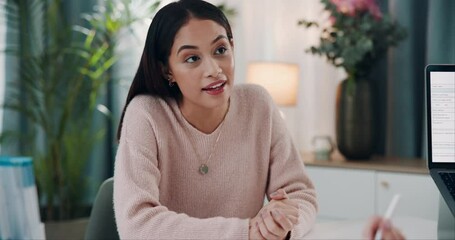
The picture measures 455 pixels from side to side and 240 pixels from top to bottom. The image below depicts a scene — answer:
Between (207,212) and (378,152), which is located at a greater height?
(207,212)

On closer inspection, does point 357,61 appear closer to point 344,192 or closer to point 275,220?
point 344,192

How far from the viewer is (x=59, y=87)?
12.2ft

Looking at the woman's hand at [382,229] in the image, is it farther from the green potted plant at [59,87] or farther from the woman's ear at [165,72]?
the green potted plant at [59,87]

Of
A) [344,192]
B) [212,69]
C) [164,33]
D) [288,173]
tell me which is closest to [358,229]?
[288,173]

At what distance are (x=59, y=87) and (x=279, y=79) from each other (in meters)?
1.16

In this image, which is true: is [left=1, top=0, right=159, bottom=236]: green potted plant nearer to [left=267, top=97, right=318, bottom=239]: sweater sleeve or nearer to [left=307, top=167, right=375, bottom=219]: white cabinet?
[left=307, top=167, right=375, bottom=219]: white cabinet

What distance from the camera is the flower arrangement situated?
10.5 feet

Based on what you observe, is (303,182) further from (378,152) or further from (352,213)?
(378,152)

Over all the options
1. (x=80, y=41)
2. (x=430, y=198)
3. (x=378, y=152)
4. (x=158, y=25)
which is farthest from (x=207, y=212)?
(x=80, y=41)

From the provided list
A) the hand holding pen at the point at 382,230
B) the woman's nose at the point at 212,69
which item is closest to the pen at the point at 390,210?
the hand holding pen at the point at 382,230

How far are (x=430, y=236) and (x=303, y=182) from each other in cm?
30

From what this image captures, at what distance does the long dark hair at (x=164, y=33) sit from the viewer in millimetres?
1496

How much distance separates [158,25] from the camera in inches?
59.5

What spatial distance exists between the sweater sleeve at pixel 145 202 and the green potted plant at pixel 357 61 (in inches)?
73.3
